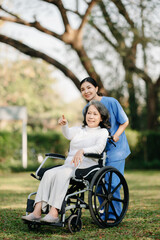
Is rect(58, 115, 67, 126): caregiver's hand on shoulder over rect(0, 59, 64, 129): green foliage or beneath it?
beneath

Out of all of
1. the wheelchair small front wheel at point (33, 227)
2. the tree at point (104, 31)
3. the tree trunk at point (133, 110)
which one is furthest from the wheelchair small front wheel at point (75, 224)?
the tree trunk at point (133, 110)

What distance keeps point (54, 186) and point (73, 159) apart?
336 millimetres

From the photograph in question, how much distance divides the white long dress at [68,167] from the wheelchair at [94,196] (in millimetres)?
74

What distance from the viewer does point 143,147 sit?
55.8 feet

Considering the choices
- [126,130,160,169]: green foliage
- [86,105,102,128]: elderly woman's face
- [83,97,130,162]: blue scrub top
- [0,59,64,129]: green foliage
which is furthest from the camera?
[0,59,64,129]: green foliage

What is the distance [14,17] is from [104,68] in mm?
4495

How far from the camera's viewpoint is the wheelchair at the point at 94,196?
390 centimetres

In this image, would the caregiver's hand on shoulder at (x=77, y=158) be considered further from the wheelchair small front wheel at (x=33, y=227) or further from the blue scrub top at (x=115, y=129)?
the wheelchair small front wheel at (x=33, y=227)

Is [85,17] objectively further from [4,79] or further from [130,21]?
[4,79]

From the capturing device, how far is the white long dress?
3.90m

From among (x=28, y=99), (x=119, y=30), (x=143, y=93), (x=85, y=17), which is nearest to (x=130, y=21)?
(x=119, y=30)

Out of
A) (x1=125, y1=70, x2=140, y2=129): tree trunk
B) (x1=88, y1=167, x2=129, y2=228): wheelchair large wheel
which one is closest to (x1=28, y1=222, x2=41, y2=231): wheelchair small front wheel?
(x1=88, y1=167, x2=129, y2=228): wheelchair large wheel

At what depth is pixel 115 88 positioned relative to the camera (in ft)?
52.3

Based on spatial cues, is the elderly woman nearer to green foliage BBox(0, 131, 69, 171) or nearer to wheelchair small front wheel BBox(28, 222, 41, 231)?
wheelchair small front wheel BBox(28, 222, 41, 231)
